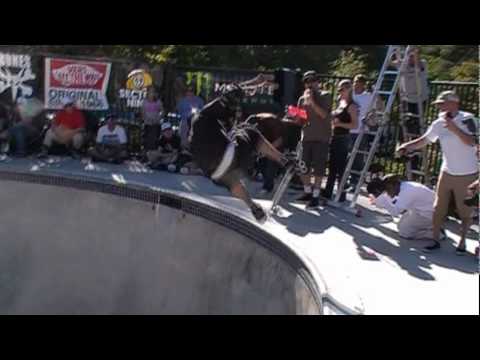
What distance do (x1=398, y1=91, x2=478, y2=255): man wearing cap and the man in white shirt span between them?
20.8 feet

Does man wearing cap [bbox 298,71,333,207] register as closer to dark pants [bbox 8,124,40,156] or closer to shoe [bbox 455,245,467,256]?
shoe [bbox 455,245,467,256]

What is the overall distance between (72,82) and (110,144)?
1590 mm

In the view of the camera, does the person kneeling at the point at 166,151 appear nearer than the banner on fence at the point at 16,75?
Yes

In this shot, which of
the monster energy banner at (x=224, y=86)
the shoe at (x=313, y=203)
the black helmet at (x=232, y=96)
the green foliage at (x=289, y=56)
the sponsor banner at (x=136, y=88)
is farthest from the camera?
the green foliage at (x=289, y=56)

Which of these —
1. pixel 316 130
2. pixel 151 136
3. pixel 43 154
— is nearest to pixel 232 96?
pixel 316 130

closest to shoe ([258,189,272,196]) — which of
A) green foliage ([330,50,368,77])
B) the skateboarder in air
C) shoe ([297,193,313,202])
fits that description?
shoe ([297,193,313,202])

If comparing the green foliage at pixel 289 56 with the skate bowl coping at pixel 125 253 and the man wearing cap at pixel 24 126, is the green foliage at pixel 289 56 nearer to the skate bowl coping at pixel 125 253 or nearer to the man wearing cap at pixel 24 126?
the man wearing cap at pixel 24 126

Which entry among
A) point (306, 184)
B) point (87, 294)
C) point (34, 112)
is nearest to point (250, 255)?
point (306, 184)

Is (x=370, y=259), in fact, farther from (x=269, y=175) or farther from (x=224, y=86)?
(x=224, y=86)

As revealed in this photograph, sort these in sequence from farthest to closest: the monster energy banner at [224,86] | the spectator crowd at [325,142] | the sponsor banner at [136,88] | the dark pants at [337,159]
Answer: the sponsor banner at [136,88], the monster energy banner at [224,86], the dark pants at [337,159], the spectator crowd at [325,142]

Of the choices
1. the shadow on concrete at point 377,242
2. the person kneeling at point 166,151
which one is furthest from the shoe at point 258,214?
the person kneeling at point 166,151

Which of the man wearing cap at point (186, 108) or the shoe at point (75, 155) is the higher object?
the man wearing cap at point (186, 108)

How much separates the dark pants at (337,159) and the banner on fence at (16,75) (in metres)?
6.27

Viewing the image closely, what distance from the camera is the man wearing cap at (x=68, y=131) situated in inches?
459
